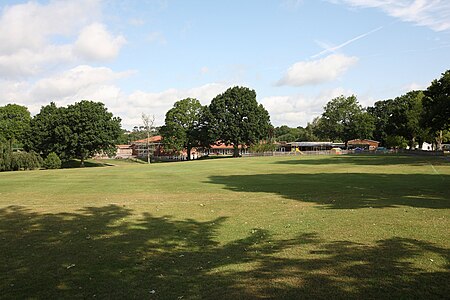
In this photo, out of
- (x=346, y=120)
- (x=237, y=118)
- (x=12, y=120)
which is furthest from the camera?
(x=346, y=120)

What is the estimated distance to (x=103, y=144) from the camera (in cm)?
7475

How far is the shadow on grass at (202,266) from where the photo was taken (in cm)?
626

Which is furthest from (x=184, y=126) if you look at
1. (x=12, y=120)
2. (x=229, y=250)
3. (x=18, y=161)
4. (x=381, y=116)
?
(x=229, y=250)

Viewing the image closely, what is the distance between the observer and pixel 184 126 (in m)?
90.8

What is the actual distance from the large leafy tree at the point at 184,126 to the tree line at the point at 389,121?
48296 millimetres

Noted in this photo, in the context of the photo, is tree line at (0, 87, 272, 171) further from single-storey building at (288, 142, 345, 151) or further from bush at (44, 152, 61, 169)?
single-storey building at (288, 142, 345, 151)

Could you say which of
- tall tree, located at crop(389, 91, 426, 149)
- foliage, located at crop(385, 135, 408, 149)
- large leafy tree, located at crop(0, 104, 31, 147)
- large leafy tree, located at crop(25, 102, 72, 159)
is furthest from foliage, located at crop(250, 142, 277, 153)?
large leafy tree, located at crop(0, 104, 31, 147)

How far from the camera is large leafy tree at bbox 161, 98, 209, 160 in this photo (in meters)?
88.7

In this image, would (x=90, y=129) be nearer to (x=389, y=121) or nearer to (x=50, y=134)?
(x=50, y=134)

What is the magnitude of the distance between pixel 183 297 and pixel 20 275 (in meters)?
3.60

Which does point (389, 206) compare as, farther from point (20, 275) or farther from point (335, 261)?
point (20, 275)

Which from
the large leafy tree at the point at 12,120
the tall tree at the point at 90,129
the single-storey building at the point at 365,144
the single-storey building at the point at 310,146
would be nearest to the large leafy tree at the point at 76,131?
the tall tree at the point at 90,129

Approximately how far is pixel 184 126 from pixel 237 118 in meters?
13.1

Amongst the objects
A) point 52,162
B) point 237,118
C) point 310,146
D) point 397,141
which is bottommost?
point 52,162
